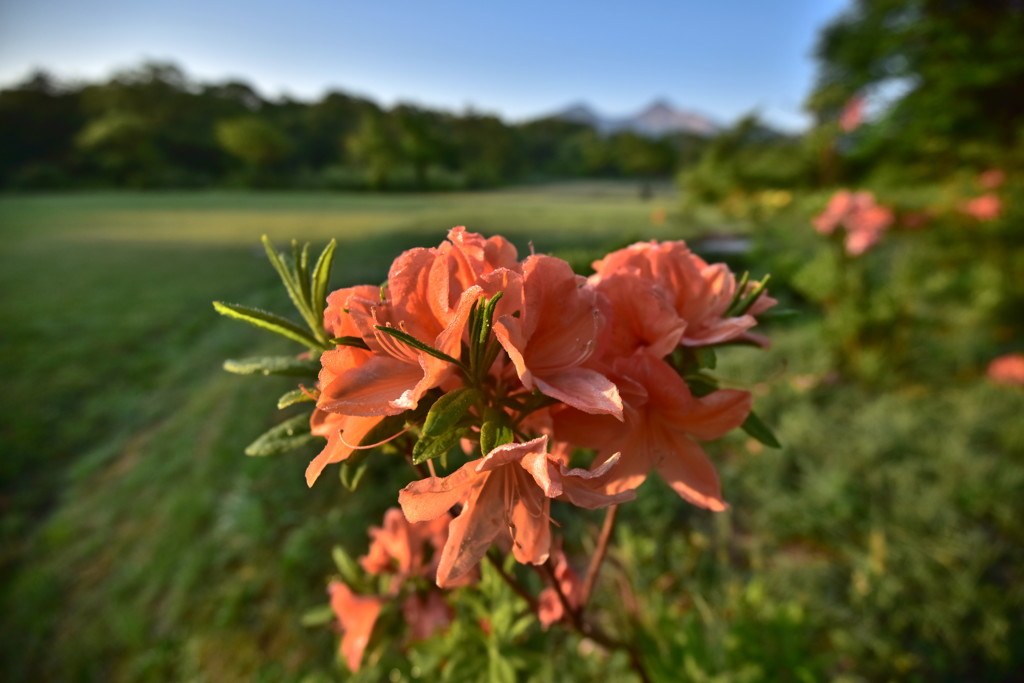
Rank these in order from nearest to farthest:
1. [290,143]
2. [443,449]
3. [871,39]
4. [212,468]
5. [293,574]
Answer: [443,449] < [293,574] < [212,468] < [871,39] < [290,143]

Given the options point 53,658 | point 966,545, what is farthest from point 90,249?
point 966,545

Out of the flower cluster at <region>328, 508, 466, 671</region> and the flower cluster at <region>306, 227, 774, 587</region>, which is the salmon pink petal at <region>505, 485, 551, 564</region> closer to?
the flower cluster at <region>306, 227, 774, 587</region>

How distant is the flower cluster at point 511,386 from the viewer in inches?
17.1

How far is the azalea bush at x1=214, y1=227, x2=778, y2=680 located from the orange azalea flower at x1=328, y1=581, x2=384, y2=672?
0.74ft

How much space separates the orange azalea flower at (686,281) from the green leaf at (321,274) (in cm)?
30

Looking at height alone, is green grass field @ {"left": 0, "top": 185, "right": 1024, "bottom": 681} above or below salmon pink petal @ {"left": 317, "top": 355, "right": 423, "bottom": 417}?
below

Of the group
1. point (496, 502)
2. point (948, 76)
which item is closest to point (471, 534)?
point (496, 502)

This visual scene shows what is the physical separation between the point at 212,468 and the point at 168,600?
2.86ft

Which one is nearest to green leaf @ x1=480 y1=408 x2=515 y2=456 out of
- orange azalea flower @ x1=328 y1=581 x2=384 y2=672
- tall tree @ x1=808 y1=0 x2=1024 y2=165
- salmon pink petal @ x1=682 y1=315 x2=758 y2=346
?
salmon pink petal @ x1=682 y1=315 x2=758 y2=346

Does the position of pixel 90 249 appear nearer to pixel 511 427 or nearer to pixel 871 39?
pixel 511 427

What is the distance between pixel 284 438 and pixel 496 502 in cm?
30

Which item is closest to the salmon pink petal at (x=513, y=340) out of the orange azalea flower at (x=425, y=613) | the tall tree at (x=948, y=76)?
the orange azalea flower at (x=425, y=613)

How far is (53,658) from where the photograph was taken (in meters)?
2.03

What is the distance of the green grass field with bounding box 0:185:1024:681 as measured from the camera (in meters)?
1.65
